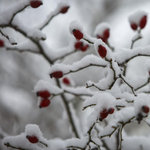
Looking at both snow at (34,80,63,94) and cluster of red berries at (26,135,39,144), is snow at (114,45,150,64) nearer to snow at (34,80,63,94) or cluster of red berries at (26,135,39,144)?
snow at (34,80,63,94)

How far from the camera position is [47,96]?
52.4 inches

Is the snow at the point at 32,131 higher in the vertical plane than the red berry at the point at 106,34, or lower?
lower

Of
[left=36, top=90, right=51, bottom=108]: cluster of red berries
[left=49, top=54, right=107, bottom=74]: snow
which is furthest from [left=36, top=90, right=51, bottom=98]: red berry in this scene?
A: [left=49, top=54, right=107, bottom=74]: snow

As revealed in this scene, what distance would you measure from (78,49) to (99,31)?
256 millimetres

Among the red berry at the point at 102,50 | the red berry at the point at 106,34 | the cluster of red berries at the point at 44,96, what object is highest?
the red berry at the point at 106,34

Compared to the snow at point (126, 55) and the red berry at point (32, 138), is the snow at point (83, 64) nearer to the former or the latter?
the snow at point (126, 55)

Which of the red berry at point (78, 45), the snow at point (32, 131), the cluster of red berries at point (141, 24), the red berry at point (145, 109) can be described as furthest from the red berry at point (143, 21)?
the snow at point (32, 131)

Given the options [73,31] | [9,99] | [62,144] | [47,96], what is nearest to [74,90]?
[47,96]

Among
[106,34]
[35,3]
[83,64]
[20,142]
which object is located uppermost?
[106,34]

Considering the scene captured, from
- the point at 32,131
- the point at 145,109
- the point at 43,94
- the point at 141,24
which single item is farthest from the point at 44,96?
the point at 141,24

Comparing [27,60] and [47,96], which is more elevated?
[27,60]

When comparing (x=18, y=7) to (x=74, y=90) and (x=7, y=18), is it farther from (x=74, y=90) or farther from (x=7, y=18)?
(x=74, y=90)

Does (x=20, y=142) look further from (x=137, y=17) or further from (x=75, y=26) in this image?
(x=137, y=17)

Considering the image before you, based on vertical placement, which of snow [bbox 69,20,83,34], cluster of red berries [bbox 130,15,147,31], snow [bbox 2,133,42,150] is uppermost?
cluster of red berries [bbox 130,15,147,31]
